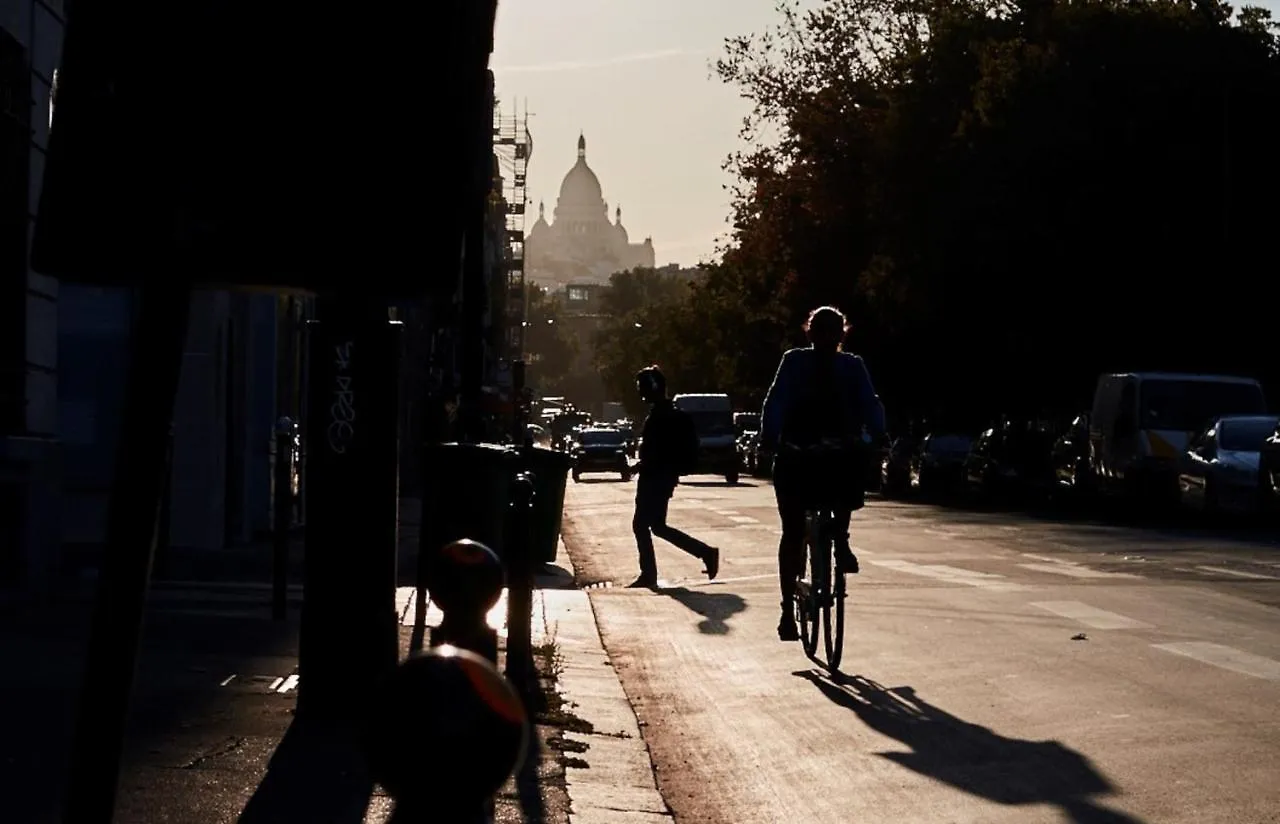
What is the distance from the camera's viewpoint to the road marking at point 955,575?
18.3 m

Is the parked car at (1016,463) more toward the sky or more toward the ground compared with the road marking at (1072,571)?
more toward the sky

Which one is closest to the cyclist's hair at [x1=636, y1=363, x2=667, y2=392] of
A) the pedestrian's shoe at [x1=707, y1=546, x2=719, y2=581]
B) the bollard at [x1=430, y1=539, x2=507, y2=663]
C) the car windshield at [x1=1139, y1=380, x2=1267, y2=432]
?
the pedestrian's shoe at [x1=707, y1=546, x2=719, y2=581]

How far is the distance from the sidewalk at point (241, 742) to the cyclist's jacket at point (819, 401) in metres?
1.50

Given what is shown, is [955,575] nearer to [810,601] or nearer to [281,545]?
[810,601]

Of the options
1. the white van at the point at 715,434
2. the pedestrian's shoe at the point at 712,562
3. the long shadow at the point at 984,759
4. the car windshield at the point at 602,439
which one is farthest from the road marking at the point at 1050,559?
the car windshield at the point at 602,439

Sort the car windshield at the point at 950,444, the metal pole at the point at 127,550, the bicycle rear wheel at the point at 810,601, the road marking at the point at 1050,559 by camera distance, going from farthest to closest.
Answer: the car windshield at the point at 950,444
the road marking at the point at 1050,559
the bicycle rear wheel at the point at 810,601
the metal pole at the point at 127,550

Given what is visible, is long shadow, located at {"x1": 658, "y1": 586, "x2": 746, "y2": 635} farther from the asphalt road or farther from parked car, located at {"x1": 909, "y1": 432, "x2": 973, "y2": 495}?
parked car, located at {"x1": 909, "y1": 432, "x2": 973, "y2": 495}

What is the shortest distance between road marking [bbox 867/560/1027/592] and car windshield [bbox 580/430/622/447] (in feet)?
171

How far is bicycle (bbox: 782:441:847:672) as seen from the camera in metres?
12.0

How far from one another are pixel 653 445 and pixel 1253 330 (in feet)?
97.2

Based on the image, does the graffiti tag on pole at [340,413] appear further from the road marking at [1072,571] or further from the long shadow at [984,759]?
the road marking at [1072,571]

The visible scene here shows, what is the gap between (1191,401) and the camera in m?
37.2

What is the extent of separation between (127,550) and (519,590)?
21.9ft

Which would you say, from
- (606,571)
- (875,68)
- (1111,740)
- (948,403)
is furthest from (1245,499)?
(875,68)
